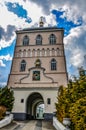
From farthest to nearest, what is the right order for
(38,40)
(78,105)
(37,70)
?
1. (38,40)
2. (37,70)
3. (78,105)

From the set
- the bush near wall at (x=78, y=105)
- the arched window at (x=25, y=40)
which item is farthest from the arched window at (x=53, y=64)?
the bush near wall at (x=78, y=105)

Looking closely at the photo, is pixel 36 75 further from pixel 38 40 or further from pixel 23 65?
pixel 38 40

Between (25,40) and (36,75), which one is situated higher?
(25,40)

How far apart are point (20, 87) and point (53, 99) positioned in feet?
22.3

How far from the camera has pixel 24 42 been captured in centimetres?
4703

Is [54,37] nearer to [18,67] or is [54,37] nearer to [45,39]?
[45,39]

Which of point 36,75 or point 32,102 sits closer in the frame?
point 36,75

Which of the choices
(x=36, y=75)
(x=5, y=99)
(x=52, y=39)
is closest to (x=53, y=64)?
(x=36, y=75)

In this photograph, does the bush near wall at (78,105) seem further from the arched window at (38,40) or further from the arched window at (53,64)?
the arched window at (38,40)

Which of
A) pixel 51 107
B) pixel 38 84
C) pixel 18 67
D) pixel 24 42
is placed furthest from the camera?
pixel 24 42

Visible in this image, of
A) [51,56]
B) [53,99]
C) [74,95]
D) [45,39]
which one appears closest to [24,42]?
[45,39]

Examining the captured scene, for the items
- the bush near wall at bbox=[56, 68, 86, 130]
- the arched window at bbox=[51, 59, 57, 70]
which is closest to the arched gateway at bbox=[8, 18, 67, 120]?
the arched window at bbox=[51, 59, 57, 70]

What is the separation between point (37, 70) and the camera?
131 ft

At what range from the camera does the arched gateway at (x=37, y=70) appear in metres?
36.1
